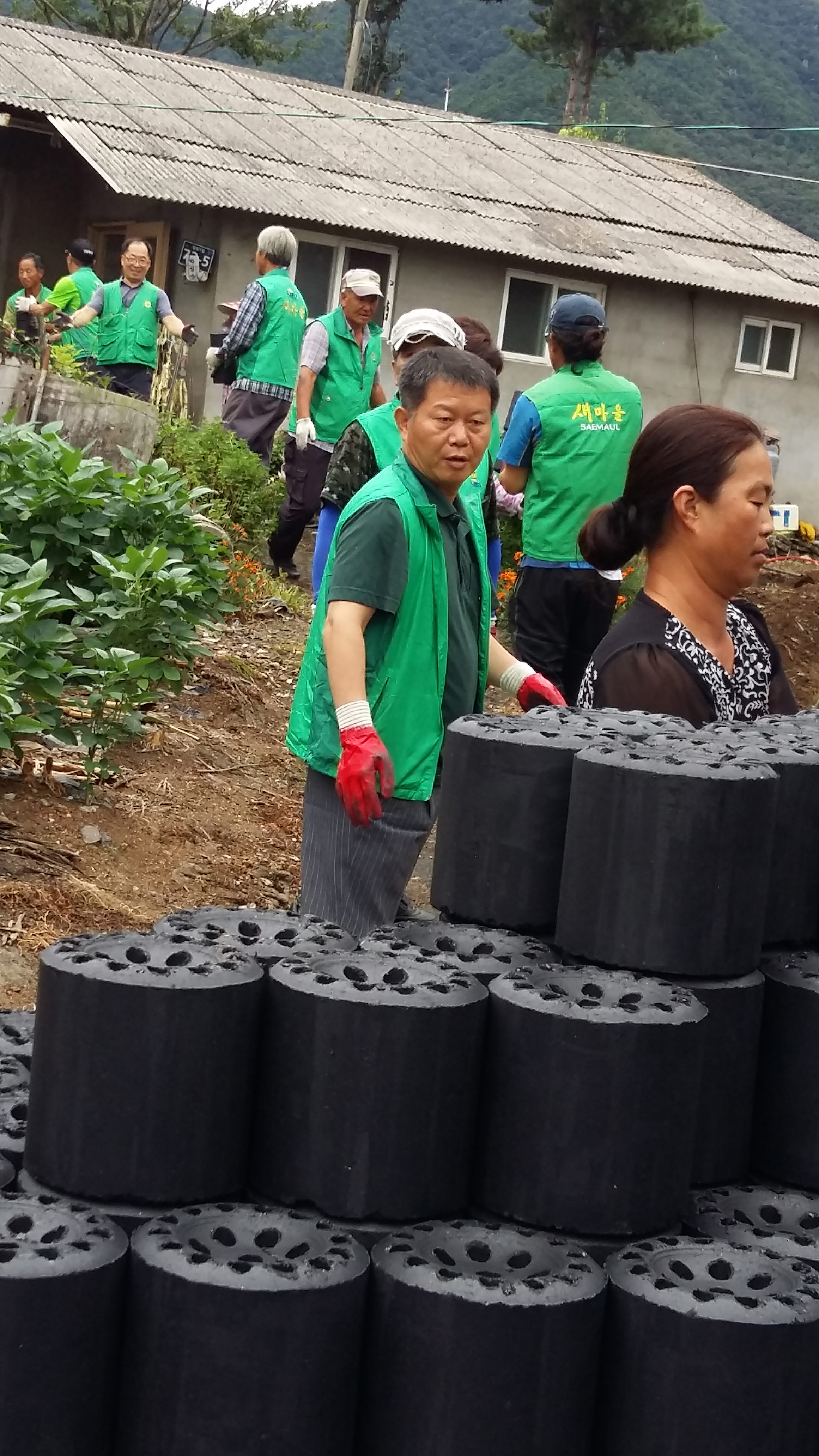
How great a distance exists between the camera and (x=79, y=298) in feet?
42.9

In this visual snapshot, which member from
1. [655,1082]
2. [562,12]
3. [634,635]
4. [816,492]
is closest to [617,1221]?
[655,1082]

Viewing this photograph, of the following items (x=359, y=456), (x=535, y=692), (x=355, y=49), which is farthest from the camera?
(x=355, y=49)

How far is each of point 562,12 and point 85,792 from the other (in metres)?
46.2

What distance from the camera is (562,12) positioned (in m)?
47.2

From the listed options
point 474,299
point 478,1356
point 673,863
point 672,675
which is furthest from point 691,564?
point 474,299

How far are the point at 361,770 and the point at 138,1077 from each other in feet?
4.82

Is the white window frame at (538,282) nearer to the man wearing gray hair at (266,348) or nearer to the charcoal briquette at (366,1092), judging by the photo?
the man wearing gray hair at (266,348)

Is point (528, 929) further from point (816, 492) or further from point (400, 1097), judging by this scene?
point (816, 492)

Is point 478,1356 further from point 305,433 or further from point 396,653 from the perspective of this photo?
point 305,433

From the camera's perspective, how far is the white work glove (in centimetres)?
904

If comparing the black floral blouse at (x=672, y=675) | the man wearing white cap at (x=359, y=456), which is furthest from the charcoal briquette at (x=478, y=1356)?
the man wearing white cap at (x=359, y=456)

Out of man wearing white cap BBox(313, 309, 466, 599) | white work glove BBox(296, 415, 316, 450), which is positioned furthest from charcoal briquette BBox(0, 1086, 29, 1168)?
white work glove BBox(296, 415, 316, 450)

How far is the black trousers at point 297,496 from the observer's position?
9.36m

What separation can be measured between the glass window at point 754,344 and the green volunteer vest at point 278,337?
38.4 ft
